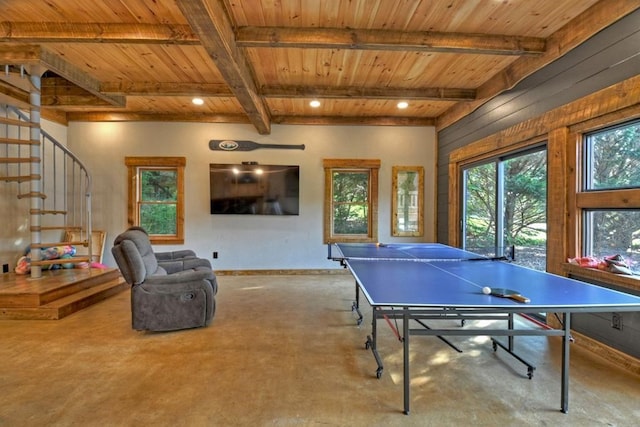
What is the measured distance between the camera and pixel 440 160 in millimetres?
5684

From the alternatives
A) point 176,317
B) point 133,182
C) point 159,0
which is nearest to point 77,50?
point 159,0

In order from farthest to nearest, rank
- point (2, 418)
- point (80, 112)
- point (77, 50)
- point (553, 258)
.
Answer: point (80, 112)
point (77, 50)
point (553, 258)
point (2, 418)

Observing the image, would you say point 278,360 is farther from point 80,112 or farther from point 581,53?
point 80,112

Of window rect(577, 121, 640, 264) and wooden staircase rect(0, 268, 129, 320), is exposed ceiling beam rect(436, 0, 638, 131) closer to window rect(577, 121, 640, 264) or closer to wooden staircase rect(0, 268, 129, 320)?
window rect(577, 121, 640, 264)

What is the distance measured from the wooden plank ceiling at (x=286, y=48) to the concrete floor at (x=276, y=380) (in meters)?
2.52

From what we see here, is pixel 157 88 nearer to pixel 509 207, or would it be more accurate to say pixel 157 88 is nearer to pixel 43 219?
pixel 43 219

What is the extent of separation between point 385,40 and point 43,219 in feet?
19.0

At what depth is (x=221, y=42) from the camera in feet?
8.52

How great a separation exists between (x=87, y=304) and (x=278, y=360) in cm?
281

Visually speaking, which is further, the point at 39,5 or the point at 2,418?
the point at 39,5

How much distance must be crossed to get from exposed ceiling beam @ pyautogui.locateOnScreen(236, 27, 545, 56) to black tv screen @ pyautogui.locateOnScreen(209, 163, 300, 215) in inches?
111

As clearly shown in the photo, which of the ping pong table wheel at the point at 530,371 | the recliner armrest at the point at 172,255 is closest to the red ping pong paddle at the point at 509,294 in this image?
the ping pong table wheel at the point at 530,371

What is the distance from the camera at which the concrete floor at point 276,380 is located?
1865mm

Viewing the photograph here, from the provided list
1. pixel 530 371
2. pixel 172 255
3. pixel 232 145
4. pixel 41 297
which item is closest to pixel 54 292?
pixel 41 297
